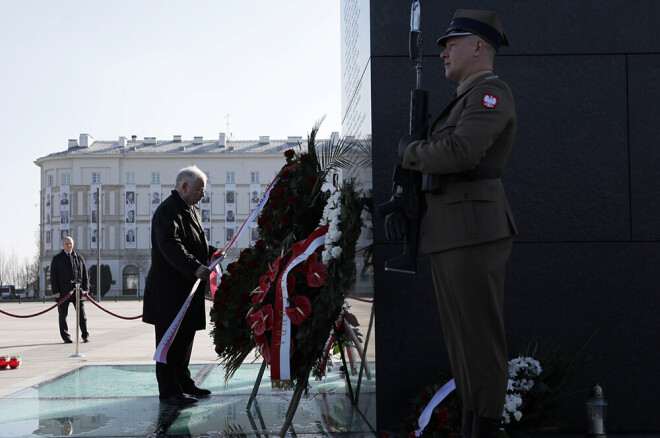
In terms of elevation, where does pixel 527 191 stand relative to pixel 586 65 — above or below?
below

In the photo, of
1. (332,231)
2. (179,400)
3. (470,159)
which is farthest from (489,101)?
(179,400)

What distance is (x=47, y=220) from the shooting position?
269 feet

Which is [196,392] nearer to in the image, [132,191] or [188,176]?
[188,176]

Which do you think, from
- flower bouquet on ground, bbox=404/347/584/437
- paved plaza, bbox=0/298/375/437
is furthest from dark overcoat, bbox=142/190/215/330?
flower bouquet on ground, bbox=404/347/584/437

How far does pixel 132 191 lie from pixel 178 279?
76080 millimetres

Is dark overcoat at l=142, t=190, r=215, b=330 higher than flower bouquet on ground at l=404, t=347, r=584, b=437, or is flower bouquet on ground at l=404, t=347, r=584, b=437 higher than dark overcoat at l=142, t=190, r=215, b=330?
dark overcoat at l=142, t=190, r=215, b=330

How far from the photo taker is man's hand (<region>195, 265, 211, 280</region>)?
210 inches

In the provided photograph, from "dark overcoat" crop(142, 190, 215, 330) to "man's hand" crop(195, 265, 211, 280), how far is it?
39mm

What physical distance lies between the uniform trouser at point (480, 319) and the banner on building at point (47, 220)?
83.6 metres

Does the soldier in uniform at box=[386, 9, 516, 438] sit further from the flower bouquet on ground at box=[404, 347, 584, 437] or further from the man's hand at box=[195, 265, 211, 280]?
the man's hand at box=[195, 265, 211, 280]

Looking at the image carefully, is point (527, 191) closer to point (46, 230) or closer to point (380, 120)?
point (380, 120)

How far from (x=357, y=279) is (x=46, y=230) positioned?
84.0 meters

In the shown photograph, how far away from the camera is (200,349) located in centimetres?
1048

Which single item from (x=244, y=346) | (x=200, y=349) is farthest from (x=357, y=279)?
(x=200, y=349)
